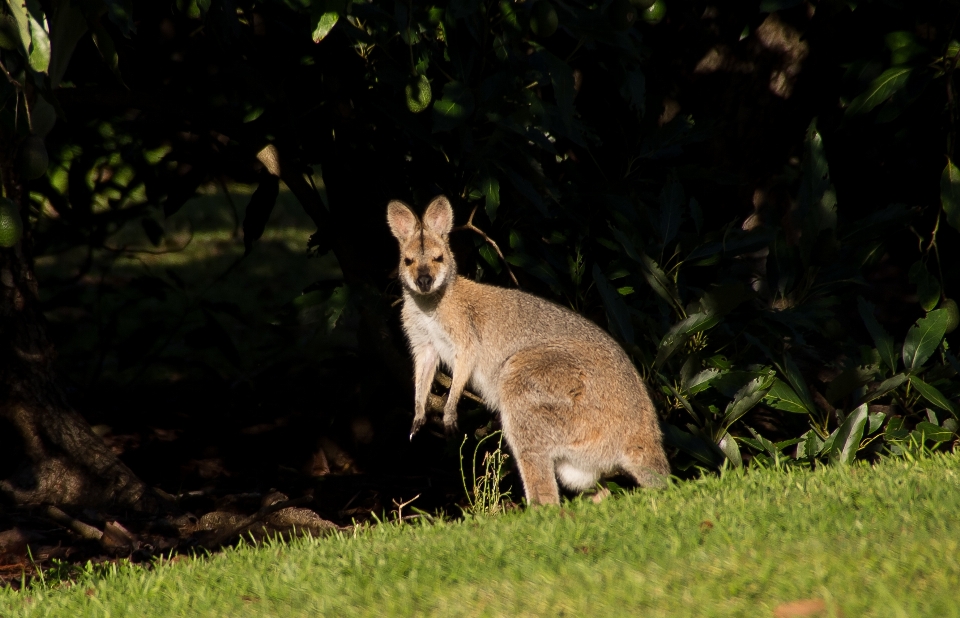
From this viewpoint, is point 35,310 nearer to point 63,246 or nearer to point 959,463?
point 63,246

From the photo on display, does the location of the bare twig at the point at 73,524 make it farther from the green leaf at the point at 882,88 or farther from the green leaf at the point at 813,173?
the green leaf at the point at 882,88

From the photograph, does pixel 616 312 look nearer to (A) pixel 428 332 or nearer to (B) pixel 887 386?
(A) pixel 428 332

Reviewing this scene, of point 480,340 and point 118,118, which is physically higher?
point 118,118

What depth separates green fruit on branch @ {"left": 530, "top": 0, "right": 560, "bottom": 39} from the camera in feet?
12.3

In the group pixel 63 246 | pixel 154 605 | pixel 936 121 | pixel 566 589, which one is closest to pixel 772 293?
pixel 936 121

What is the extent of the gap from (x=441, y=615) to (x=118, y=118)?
16.2ft

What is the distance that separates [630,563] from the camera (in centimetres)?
375

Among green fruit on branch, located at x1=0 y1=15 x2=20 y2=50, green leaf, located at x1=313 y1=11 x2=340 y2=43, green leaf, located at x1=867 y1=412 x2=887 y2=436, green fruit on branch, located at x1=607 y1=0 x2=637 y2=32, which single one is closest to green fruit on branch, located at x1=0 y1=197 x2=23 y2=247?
green fruit on branch, located at x1=0 y1=15 x2=20 y2=50

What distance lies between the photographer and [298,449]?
882cm

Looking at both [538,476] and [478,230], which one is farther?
[478,230]

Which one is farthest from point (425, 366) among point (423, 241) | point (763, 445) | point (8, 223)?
point (8, 223)

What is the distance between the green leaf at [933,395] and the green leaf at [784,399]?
24.4 inches

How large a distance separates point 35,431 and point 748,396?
14.4 ft

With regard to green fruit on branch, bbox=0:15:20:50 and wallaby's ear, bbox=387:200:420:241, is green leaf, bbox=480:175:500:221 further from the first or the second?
green fruit on branch, bbox=0:15:20:50
